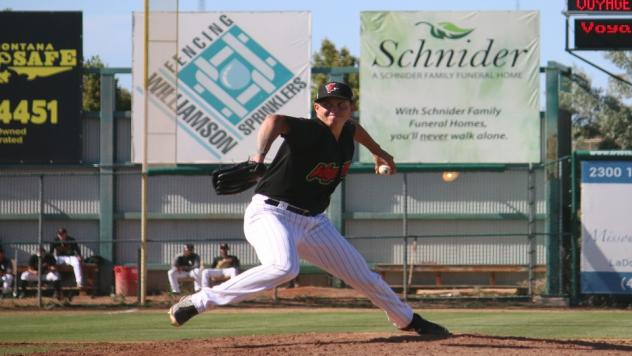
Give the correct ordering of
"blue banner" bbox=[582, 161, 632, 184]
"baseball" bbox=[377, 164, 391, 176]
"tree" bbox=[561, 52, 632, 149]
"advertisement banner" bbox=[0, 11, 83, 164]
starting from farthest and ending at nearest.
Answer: "tree" bbox=[561, 52, 632, 149], "advertisement banner" bbox=[0, 11, 83, 164], "blue banner" bbox=[582, 161, 632, 184], "baseball" bbox=[377, 164, 391, 176]

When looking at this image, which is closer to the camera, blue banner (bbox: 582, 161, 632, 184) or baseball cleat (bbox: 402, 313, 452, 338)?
baseball cleat (bbox: 402, 313, 452, 338)

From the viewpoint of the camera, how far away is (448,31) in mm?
20016

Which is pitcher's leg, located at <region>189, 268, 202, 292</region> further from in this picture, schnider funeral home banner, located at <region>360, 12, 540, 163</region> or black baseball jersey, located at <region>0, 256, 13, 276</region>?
schnider funeral home banner, located at <region>360, 12, 540, 163</region>

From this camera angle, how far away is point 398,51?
65.9ft

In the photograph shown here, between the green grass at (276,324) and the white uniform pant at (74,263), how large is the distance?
126 inches

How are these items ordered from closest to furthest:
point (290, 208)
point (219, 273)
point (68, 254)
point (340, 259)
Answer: point (290, 208)
point (340, 259)
point (219, 273)
point (68, 254)

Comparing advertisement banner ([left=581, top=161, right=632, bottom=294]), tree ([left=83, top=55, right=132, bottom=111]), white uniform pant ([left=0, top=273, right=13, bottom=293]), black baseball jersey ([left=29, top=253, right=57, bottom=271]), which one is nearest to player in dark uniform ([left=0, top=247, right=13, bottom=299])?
white uniform pant ([left=0, top=273, right=13, bottom=293])

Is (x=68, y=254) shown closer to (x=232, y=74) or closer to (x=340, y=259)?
(x=232, y=74)

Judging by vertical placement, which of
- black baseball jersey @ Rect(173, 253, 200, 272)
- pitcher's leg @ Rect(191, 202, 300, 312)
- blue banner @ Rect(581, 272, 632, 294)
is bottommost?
blue banner @ Rect(581, 272, 632, 294)

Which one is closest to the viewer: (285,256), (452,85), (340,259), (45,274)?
(285,256)

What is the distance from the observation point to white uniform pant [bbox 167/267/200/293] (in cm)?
1953

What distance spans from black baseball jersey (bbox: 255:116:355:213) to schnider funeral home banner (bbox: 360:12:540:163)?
11.9m

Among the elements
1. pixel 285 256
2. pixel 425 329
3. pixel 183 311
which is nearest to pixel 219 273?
pixel 425 329

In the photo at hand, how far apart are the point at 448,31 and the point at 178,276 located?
262 inches
